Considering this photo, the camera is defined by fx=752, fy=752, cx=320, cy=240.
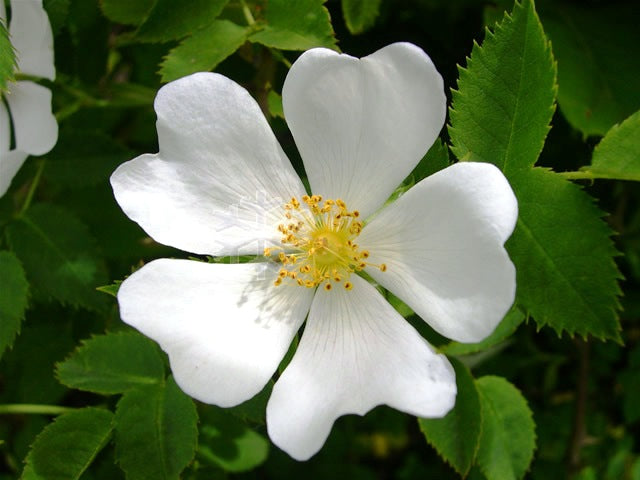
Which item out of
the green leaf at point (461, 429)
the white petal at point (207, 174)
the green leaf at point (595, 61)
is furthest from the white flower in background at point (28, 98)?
the green leaf at point (595, 61)

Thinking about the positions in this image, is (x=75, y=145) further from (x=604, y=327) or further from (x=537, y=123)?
(x=604, y=327)

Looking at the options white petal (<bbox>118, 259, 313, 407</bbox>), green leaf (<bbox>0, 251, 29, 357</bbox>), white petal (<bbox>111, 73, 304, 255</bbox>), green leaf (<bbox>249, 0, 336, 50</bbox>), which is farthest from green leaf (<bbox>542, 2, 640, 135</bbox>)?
green leaf (<bbox>0, 251, 29, 357</bbox>)

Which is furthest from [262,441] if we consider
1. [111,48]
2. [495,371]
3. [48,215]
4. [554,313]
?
[111,48]

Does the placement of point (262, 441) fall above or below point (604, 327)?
below

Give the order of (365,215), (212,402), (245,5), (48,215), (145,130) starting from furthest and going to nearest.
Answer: (145,130)
(48,215)
(245,5)
(365,215)
(212,402)

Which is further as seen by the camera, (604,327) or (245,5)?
(245,5)

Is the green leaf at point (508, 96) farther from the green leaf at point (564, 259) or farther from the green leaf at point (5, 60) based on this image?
the green leaf at point (5, 60)

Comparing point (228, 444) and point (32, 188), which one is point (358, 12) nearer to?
point (32, 188)

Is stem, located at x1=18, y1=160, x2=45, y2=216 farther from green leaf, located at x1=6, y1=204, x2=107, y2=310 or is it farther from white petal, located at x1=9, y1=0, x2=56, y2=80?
white petal, located at x1=9, y1=0, x2=56, y2=80
